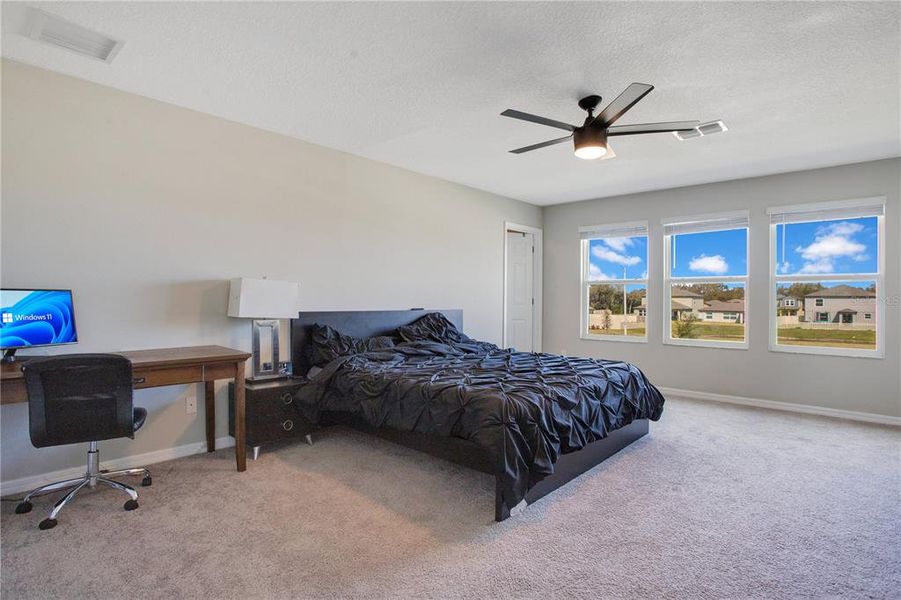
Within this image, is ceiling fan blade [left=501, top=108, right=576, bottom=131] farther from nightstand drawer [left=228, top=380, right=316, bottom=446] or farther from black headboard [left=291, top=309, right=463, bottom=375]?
nightstand drawer [left=228, top=380, right=316, bottom=446]

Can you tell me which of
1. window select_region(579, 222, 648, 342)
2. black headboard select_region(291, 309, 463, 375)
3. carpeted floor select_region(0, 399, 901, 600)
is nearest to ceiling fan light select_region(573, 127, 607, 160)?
carpeted floor select_region(0, 399, 901, 600)

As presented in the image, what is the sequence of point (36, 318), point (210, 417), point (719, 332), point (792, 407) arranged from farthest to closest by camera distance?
point (719, 332)
point (792, 407)
point (210, 417)
point (36, 318)

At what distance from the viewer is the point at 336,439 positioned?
3.75 metres

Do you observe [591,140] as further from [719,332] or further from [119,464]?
[119,464]

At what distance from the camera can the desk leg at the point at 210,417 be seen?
343 cm

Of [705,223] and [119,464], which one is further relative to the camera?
[705,223]

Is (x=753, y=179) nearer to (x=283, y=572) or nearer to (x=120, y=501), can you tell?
(x=283, y=572)

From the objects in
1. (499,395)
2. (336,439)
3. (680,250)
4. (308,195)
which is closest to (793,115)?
(680,250)

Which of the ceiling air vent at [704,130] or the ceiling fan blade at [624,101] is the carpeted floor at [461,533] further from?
the ceiling air vent at [704,130]

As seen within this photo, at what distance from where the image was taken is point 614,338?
6121 mm

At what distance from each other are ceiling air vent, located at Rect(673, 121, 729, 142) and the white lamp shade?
326 centimetres

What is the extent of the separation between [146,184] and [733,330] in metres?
5.79

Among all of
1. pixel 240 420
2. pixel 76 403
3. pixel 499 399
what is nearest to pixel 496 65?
pixel 499 399

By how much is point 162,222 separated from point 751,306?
5.64m
